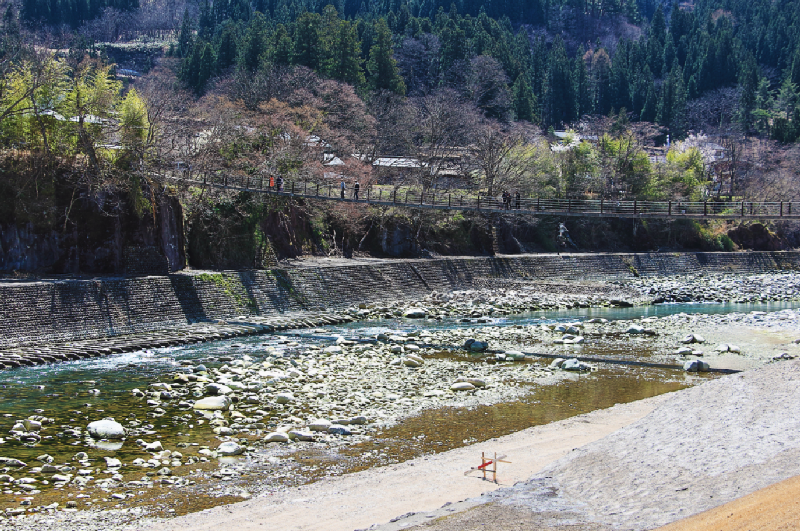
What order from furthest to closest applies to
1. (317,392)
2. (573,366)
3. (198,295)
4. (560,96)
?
1. (560,96)
2. (198,295)
3. (573,366)
4. (317,392)

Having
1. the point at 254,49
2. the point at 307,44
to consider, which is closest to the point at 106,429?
the point at 307,44

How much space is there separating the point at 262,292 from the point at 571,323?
10524 mm

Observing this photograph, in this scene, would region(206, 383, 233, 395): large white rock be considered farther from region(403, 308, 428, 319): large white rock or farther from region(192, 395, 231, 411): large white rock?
region(403, 308, 428, 319): large white rock

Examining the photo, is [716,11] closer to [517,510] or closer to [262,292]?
[262,292]

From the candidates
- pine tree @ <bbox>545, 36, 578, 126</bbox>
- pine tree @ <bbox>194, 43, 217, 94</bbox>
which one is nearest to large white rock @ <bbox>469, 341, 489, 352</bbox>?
pine tree @ <bbox>194, 43, 217, 94</bbox>

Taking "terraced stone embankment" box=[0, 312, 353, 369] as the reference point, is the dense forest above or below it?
above

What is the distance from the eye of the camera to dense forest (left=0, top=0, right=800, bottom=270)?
23.0 meters

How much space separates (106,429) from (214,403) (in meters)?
1.95

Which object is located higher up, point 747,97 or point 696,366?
point 747,97

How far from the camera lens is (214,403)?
11617 millimetres

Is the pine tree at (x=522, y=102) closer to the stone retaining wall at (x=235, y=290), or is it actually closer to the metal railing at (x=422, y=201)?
the metal railing at (x=422, y=201)

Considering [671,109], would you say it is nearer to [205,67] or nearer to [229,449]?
[205,67]

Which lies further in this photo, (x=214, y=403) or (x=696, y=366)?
(x=696, y=366)

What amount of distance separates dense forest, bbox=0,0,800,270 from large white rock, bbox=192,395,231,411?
39.7ft
